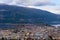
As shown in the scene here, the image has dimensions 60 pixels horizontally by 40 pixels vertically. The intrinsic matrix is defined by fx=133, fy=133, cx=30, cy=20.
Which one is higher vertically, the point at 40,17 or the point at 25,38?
the point at 40,17

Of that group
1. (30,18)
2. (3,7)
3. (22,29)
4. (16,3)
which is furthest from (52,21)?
A: (3,7)

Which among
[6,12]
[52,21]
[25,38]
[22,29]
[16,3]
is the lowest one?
[25,38]

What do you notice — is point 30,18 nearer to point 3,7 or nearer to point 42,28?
point 42,28

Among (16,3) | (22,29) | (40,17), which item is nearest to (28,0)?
(16,3)

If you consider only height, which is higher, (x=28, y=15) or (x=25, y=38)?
(x=28, y=15)

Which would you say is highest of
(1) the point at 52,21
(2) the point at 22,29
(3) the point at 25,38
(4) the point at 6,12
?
(4) the point at 6,12

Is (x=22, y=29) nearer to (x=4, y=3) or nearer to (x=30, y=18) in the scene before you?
(x=30, y=18)
